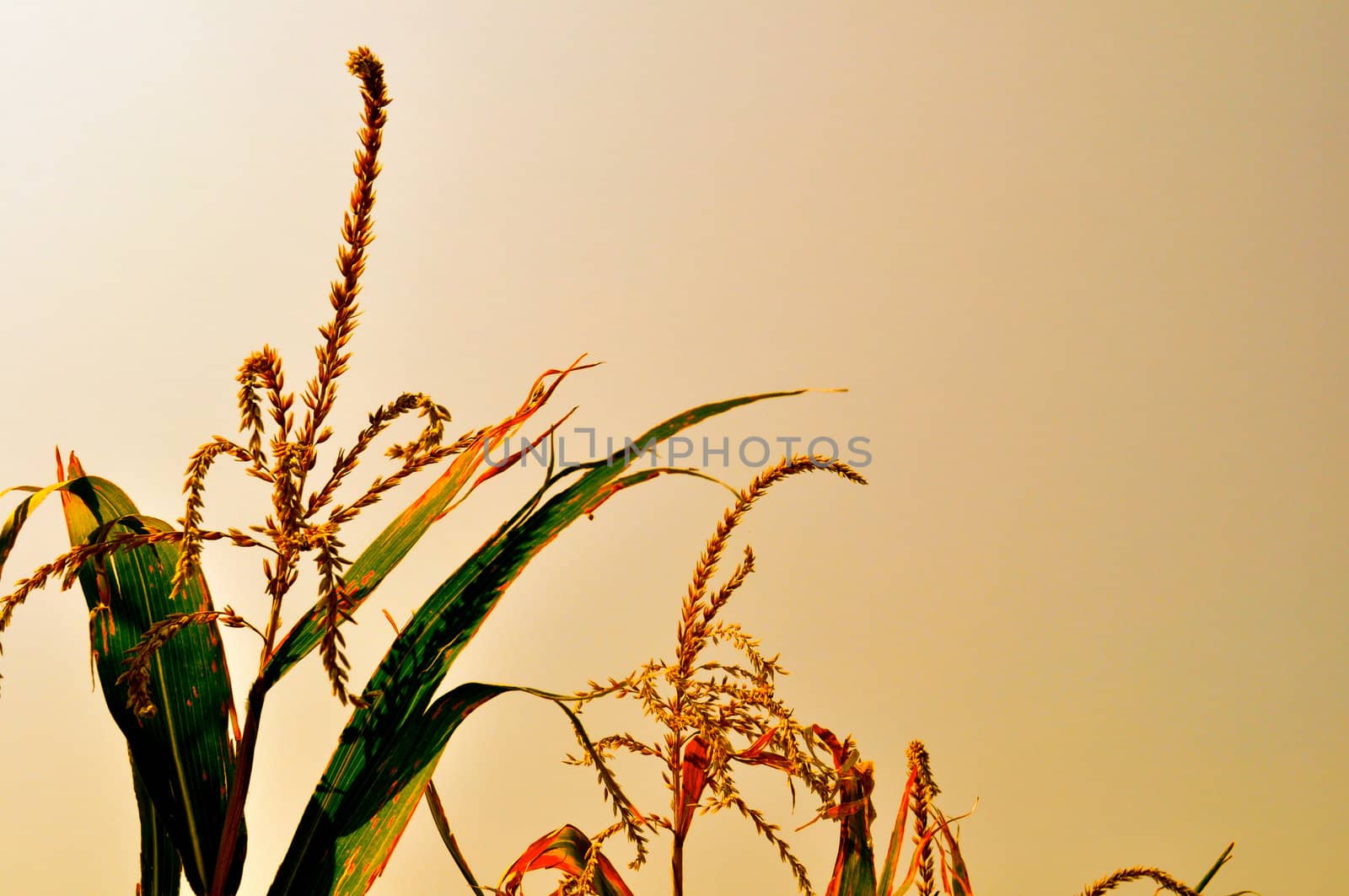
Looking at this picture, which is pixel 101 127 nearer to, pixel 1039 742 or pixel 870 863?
pixel 870 863

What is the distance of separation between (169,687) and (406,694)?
0.39ft

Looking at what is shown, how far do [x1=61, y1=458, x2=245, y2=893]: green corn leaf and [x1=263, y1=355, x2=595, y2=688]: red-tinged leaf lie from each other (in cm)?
6

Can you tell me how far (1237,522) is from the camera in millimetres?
867

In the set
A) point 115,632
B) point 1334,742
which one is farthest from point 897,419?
point 115,632

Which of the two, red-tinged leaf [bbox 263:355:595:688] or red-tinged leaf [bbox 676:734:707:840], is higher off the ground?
red-tinged leaf [bbox 263:355:595:688]

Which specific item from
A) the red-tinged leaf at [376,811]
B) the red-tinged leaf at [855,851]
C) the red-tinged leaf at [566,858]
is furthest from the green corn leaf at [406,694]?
the red-tinged leaf at [855,851]

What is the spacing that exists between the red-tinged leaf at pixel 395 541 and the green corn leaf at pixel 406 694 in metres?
0.03

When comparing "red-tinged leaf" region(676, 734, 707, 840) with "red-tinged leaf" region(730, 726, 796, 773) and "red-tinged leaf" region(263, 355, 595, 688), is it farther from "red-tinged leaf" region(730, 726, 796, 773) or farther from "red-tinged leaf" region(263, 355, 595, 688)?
"red-tinged leaf" region(263, 355, 595, 688)

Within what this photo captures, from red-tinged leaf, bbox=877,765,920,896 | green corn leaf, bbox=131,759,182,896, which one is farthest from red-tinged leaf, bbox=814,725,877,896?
green corn leaf, bbox=131,759,182,896

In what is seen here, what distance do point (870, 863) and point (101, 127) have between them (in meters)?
1.10

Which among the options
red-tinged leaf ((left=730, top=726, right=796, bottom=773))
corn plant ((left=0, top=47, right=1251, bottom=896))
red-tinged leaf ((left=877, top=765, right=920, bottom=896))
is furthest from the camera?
red-tinged leaf ((left=877, top=765, right=920, bottom=896))

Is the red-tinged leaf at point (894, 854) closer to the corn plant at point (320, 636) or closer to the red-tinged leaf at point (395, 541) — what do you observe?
the corn plant at point (320, 636)

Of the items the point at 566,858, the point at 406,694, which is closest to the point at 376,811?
the point at 406,694

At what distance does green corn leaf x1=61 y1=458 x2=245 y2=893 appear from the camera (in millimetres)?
404
